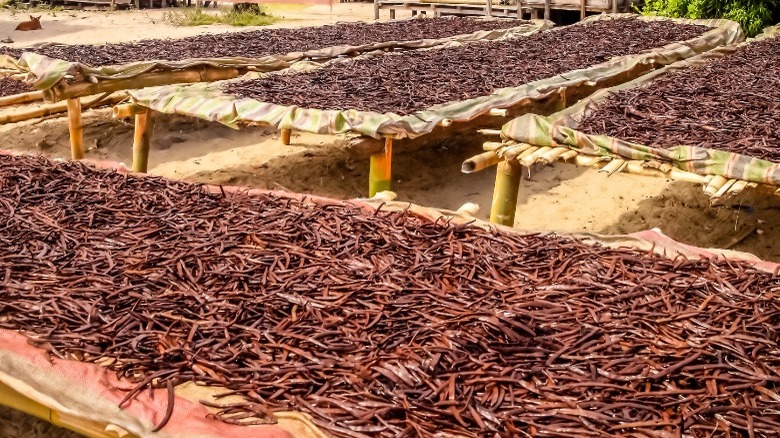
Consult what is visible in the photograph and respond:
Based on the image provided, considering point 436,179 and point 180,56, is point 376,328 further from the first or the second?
point 180,56

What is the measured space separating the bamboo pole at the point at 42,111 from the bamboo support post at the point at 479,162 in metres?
4.81

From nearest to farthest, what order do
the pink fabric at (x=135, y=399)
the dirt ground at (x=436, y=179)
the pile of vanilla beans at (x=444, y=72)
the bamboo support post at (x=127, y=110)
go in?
the pink fabric at (x=135, y=399), the dirt ground at (x=436, y=179), the pile of vanilla beans at (x=444, y=72), the bamboo support post at (x=127, y=110)

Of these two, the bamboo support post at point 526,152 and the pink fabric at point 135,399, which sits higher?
the bamboo support post at point 526,152

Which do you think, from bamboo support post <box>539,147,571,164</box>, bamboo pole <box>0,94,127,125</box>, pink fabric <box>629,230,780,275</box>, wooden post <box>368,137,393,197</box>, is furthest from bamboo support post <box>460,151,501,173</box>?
bamboo pole <box>0,94,127,125</box>

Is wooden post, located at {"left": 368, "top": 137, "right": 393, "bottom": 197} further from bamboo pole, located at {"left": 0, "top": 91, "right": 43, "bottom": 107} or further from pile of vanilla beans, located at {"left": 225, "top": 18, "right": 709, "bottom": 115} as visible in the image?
bamboo pole, located at {"left": 0, "top": 91, "right": 43, "bottom": 107}

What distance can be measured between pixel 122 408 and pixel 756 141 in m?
4.21

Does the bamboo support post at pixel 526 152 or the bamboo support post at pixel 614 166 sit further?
Answer: the bamboo support post at pixel 526 152

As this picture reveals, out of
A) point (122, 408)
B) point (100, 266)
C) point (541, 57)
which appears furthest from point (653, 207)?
point (122, 408)

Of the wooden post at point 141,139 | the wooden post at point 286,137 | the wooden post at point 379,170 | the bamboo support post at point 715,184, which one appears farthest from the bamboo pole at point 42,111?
the bamboo support post at point 715,184

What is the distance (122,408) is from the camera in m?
2.51

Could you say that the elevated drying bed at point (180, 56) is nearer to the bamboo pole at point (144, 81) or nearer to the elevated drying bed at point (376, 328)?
the bamboo pole at point (144, 81)

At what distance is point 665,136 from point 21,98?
258 inches

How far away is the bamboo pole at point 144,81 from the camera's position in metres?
7.28

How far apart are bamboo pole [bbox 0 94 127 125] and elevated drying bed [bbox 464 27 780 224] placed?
5061 mm
